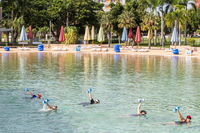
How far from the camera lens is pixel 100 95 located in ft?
103

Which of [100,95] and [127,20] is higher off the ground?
[127,20]

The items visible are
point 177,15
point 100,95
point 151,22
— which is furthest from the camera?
point 151,22

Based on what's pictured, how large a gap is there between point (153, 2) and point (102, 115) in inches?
2539

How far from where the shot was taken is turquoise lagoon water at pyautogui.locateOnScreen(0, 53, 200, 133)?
75.3 ft

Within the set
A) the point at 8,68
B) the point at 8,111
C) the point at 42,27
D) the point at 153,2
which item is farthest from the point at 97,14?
the point at 8,111

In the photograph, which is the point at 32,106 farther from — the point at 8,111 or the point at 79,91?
the point at 79,91

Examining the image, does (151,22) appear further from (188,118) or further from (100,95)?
(188,118)

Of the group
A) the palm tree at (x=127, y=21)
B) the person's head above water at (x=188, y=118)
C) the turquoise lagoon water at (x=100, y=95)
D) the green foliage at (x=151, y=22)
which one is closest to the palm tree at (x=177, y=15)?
the green foliage at (x=151, y=22)

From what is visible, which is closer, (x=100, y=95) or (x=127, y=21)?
(x=100, y=95)

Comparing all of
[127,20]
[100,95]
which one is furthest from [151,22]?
[100,95]

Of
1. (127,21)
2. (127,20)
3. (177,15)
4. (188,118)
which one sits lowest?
(188,118)

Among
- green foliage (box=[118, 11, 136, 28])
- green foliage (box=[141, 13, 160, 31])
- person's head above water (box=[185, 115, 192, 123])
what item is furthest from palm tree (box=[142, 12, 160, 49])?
person's head above water (box=[185, 115, 192, 123])

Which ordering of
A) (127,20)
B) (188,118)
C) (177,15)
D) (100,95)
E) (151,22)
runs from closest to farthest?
(188,118) < (100,95) < (177,15) < (151,22) < (127,20)

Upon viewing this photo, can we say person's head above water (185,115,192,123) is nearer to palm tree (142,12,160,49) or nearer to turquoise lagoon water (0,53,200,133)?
turquoise lagoon water (0,53,200,133)
